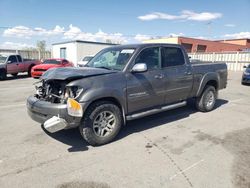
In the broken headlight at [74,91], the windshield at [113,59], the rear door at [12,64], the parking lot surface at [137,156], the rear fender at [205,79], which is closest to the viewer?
the parking lot surface at [137,156]

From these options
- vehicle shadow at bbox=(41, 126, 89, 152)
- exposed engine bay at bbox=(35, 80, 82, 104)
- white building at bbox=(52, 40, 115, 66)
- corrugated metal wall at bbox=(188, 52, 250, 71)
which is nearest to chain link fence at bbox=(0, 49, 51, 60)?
white building at bbox=(52, 40, 115, 66)

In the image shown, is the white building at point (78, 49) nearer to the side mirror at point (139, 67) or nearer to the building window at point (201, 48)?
the building window at point (201, 48)

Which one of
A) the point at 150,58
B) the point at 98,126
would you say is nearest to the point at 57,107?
the point at 98,126

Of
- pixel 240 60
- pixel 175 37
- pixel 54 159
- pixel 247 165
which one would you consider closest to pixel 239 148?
pixel 247 165

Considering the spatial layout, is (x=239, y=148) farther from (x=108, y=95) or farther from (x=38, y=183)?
(x=38, y=183)

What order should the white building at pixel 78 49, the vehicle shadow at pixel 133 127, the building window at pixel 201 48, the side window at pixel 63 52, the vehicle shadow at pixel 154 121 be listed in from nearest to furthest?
the vehicle shadow at pixel 133 127 → the vehicle shadow at pixel 154 121 → the white building at pixel 78 49 → the side window at pixel 63 52 → the building window at pixel 201 48

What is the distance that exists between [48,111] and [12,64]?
14.3 m

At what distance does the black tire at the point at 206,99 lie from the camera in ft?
22.4

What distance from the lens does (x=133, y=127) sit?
553cm

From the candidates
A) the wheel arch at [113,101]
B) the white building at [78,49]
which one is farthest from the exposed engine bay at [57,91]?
the white building at [78,49]

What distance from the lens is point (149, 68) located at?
5.18m

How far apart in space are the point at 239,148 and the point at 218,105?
3790 mm

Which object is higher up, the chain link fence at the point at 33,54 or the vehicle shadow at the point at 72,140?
the chain link fence at the point at 33,54

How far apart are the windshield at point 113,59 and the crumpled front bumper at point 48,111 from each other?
1.43 m
